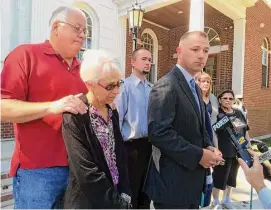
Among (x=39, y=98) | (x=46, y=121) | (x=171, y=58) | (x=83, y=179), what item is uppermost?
(x=171, y=58)

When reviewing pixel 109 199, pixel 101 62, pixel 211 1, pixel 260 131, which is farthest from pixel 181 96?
pixel 260 131

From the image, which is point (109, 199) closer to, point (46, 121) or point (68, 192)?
point (68, 192)

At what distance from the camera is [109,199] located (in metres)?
1.57

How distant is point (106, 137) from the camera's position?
5.56 feet

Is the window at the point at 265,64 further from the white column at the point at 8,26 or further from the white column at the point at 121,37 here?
the white column at the point at 8,26

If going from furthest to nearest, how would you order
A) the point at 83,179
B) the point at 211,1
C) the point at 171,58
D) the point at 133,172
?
the point at 171,58 → the point at 211,1 → the point at 133,172 → the point at 83,179

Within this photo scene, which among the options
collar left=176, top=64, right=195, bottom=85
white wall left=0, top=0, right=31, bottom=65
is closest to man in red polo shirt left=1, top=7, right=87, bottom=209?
collar left=176, top=64, right=195, bottom=85

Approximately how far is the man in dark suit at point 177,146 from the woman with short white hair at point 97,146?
1.30ft

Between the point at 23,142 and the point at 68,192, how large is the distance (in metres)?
0.38

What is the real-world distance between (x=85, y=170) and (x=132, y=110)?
159 cm

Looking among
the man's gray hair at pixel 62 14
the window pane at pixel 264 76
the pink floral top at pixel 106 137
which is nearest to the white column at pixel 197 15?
the man's gray hair at pixel 62 14

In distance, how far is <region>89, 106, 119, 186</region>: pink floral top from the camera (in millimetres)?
1655

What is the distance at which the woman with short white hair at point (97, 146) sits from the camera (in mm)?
1531

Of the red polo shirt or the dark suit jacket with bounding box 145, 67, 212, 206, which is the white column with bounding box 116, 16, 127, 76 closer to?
the dark suit jacket with bounding box 145, 67, 212, 206
